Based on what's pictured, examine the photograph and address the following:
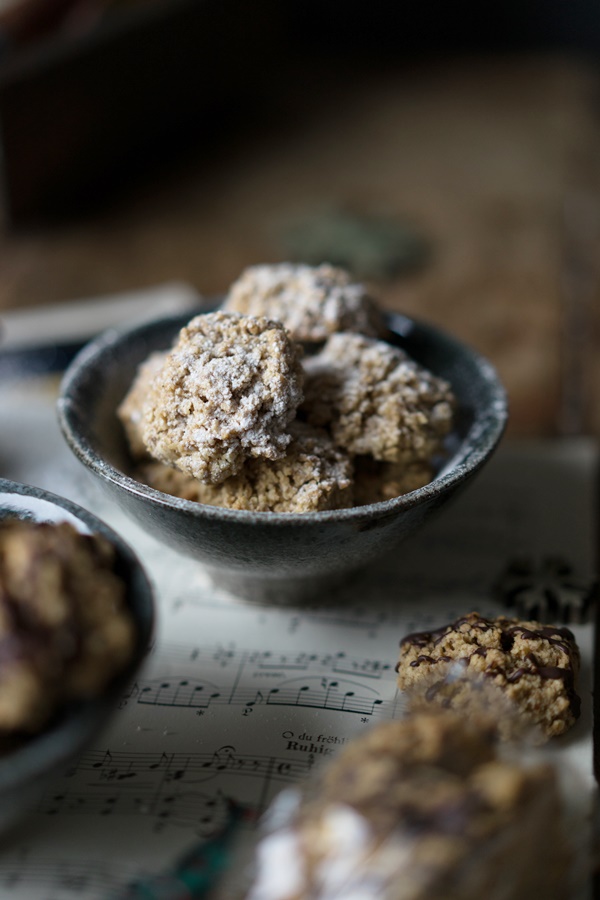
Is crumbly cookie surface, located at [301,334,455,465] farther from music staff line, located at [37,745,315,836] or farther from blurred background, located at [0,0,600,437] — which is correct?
blurred background, located at [0,0,600,437]

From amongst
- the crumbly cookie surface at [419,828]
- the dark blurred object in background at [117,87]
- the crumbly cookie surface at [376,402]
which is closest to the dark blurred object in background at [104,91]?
the dark blurred object in background at [117,87]

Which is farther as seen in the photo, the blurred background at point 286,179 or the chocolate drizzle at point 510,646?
the blurred background at point 286,179

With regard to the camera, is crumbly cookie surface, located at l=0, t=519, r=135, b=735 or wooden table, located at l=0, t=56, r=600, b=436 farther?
wooden table, located at l=0, t=56, r=600, b=436

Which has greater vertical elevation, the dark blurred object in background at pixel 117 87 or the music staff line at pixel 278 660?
the dark blurred object in background at pixel 117 87

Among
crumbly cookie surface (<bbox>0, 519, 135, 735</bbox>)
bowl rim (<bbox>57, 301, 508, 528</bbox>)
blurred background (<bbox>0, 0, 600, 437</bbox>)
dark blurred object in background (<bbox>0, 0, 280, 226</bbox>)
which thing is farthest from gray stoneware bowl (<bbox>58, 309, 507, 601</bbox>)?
dark blurred object in background (<bbox>0, 0, 280, 226</bbox>)

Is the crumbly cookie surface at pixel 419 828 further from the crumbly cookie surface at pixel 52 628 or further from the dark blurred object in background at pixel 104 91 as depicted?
the dark blurred object in background at pixel 104 91

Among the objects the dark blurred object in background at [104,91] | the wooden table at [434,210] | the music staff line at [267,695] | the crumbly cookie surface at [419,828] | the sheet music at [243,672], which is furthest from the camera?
the dark blurred object in background at [104,91]

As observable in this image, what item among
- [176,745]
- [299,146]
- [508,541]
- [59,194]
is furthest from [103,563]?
[299,146]
